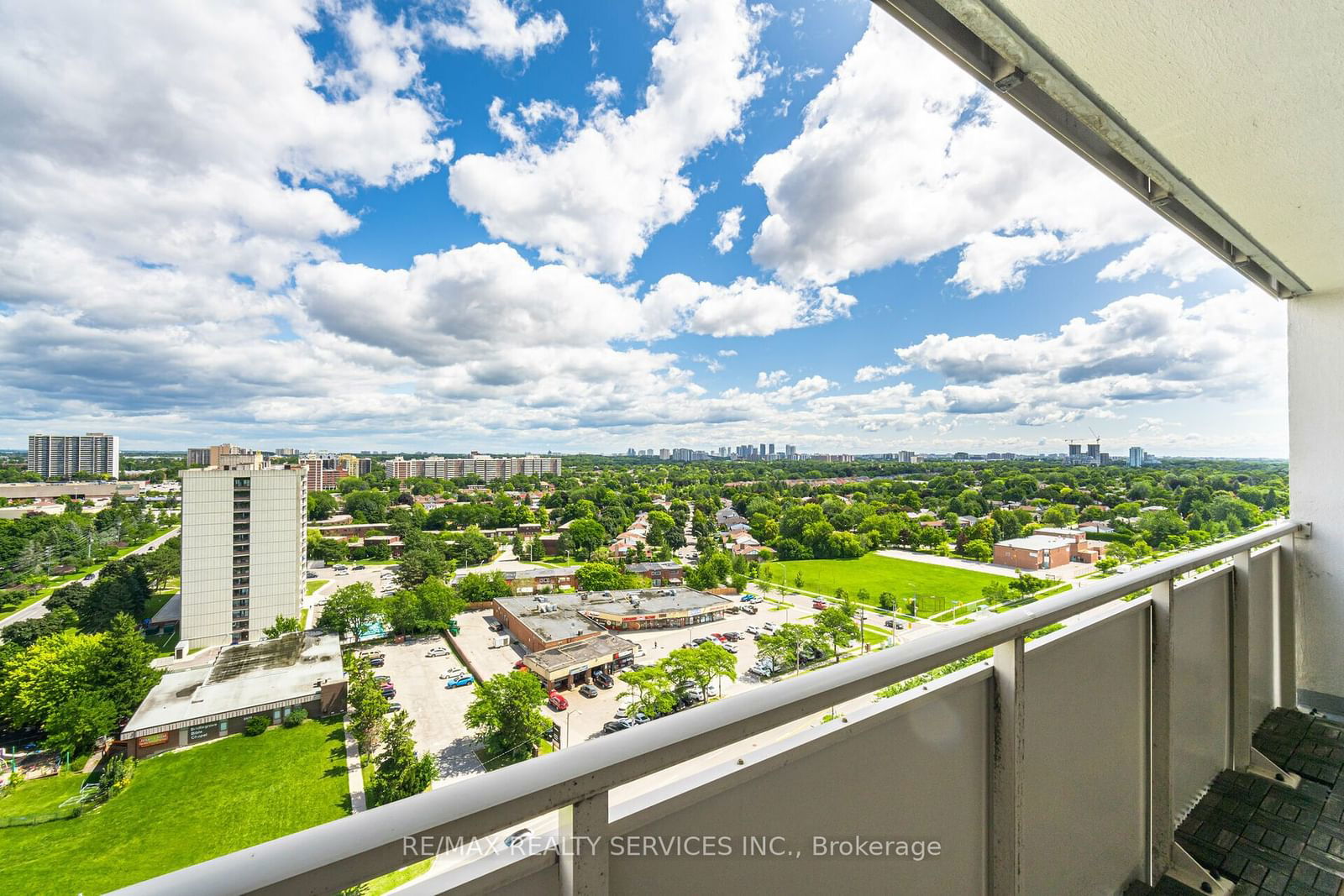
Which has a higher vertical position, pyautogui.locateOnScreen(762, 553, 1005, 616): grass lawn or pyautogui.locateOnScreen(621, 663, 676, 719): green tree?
pyautogui.locateOnScreen(762, 553, 1005, 616): grass lawn

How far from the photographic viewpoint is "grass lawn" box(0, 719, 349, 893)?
1706mm

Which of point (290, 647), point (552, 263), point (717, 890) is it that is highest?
point (552, 263)

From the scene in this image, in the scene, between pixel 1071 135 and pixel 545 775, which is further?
pixel 1071 135

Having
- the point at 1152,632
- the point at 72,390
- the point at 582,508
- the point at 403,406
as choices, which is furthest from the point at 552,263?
the point at 1152,632

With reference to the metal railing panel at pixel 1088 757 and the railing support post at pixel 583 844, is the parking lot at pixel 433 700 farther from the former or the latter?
the metal railing panel at pixel 1088 757

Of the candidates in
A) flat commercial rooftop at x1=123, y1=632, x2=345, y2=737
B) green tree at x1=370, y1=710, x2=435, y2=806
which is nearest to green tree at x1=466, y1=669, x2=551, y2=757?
green tree at x1=370, y1=710, x2=435, y2=806

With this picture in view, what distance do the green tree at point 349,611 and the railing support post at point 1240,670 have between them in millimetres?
4365

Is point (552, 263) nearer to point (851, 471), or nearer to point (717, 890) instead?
point (851, 471)

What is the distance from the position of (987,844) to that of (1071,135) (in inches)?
68.6

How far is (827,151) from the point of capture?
191 inches

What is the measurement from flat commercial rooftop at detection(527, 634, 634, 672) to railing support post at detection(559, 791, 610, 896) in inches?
88.8

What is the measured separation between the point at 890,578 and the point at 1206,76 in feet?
12.2

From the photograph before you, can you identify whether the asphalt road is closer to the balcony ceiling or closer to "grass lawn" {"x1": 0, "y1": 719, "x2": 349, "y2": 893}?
"grass lawn" {"x1": 0, "y1": 719, "x2": 349, "y2": 893}

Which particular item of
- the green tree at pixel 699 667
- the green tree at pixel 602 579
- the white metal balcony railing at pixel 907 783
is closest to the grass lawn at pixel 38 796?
the green tree at pixel 699 667
